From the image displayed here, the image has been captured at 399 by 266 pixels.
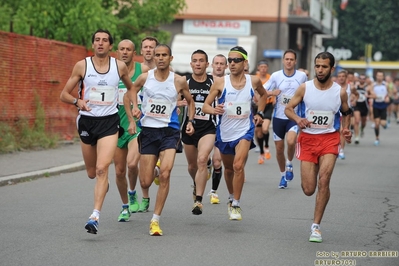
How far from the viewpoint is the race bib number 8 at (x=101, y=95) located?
9.52 meters


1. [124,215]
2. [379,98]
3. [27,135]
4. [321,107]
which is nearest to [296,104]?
[321,107]

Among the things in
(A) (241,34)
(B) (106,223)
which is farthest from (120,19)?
(B) (106,223)

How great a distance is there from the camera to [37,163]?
1647 cm

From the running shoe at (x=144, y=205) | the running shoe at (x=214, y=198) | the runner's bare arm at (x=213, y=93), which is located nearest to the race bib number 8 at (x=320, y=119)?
the runner's bare arm at (x=213, y=93)

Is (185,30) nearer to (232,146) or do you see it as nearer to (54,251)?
(232,146)

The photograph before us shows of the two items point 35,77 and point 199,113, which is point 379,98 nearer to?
point 35,77

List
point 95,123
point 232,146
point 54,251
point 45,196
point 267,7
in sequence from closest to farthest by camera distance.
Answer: point 54,251, point 95,123, point 232,146, point 45,196, point 267,7

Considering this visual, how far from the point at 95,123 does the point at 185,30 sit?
34133 mm

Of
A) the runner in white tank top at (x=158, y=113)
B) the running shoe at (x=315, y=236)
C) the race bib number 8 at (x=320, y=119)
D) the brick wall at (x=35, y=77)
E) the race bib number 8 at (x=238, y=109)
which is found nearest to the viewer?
the running shoe at (x=315, y=236)

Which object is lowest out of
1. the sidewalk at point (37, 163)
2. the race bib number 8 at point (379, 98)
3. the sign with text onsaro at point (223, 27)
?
the sidewalk at point (37, 163)

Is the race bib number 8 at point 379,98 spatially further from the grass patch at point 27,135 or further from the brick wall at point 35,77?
the grass patch at point 27,135

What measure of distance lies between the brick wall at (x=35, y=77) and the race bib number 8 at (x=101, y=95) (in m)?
8.61

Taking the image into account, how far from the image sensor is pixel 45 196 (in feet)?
41.4

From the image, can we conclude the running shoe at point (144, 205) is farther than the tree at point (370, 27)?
No
